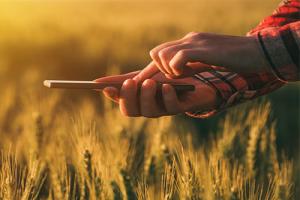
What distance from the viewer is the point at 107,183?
2.02 meters

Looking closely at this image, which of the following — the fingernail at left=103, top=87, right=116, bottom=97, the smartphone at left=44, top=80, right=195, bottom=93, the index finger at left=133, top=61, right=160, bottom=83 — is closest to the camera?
the smartphone at left=44, top=80, right=195, bottom=93

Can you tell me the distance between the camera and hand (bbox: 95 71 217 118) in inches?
66.7

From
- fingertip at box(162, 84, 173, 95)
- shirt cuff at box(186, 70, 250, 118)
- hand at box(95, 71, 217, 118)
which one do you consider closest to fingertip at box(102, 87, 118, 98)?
hand at box(95, 71, 217, 118)

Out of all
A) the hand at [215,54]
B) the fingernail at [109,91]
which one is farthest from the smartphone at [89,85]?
the hand at [215,54]

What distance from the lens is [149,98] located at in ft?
5.60

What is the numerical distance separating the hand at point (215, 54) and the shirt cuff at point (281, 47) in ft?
0.05

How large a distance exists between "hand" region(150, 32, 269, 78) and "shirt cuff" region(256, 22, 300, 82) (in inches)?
0.6

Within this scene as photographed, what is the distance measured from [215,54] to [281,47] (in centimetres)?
14

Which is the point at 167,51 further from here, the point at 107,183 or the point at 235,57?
the point at 107,183

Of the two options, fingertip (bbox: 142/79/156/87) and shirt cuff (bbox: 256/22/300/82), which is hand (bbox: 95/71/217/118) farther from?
shirt cuff (bbox: 256/22/300/82)

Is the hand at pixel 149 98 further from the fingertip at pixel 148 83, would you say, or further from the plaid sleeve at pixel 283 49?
the plaid sleeve at pixel 283 49

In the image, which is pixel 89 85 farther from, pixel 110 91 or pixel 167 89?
pixel 167 89

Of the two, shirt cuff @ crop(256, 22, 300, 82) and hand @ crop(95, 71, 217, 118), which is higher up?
shirt cuff @ crop(256, 22, 300, 82)

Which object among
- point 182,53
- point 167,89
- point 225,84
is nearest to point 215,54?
point 182,53
